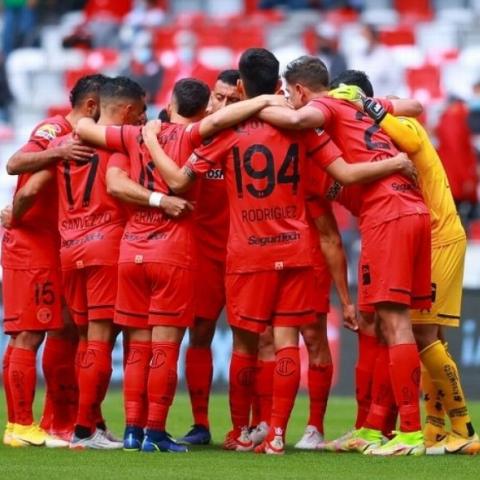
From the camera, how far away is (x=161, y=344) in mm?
9828

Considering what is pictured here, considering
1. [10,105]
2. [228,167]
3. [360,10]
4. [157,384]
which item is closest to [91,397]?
[157,384]

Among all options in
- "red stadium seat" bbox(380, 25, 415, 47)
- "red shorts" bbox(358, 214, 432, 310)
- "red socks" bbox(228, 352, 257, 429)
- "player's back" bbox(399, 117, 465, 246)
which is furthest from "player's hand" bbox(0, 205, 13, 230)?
"red stadium seat" bbox(380, 25, 415, 47)

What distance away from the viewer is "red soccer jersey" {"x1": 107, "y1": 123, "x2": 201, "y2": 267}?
9875 mm

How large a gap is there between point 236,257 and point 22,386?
173cm

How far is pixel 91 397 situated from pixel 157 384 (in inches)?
21.2

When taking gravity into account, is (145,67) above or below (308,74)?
above

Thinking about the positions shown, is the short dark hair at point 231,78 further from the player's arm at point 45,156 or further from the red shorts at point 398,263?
the red shorts at point 398,263

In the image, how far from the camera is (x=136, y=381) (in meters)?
9.93

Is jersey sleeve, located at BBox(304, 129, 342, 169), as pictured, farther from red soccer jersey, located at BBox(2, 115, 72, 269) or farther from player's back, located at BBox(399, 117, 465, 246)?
red soccer jersey, located at BBox(2, 115, 72, 269)

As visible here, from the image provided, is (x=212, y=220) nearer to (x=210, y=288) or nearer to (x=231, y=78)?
(x=210, y=288)

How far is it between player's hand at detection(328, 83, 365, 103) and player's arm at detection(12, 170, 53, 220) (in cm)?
187

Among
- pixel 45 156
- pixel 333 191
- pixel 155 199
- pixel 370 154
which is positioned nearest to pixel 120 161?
pixel 155 199

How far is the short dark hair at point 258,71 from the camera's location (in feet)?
31.7

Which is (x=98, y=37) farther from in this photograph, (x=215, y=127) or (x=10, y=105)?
(x=215, y=127)
